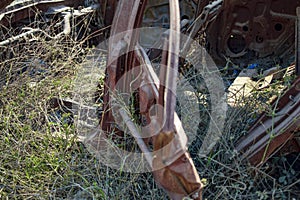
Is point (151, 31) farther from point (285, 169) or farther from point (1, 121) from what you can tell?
point (285, 169)

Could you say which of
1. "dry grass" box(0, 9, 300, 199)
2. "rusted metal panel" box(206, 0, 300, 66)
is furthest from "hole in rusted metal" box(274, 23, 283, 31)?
"dry grass" box(0, 9, 300, 199)

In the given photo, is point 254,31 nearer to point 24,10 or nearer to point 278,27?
point 278,27

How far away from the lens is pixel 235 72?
4480mm

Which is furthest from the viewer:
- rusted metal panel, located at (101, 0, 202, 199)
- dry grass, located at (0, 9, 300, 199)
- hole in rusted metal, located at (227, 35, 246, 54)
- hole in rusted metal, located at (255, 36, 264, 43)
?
hole in rusted metal, located at (227, 35, 246, 54)

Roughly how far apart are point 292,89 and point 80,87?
1799mm

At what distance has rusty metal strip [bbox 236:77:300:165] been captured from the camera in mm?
2623

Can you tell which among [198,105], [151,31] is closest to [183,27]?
[151,31]

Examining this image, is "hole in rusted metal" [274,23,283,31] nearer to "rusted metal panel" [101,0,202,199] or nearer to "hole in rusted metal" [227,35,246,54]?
"hole in rusted metal" [227,35,246,54]

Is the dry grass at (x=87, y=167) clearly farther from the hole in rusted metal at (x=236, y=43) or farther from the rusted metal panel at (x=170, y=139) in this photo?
the hole in rusted metal at (x=236, y=43)

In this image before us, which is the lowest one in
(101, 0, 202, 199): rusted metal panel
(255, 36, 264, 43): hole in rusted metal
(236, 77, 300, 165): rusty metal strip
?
(255, 36, 264, 43): hole in rusted metal

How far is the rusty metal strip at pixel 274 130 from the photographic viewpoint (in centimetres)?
262

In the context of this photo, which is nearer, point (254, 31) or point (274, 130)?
point (274, 130)

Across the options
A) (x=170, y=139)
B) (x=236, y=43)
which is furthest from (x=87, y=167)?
(x=236, y=43)

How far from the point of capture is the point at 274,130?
265 centimetres
